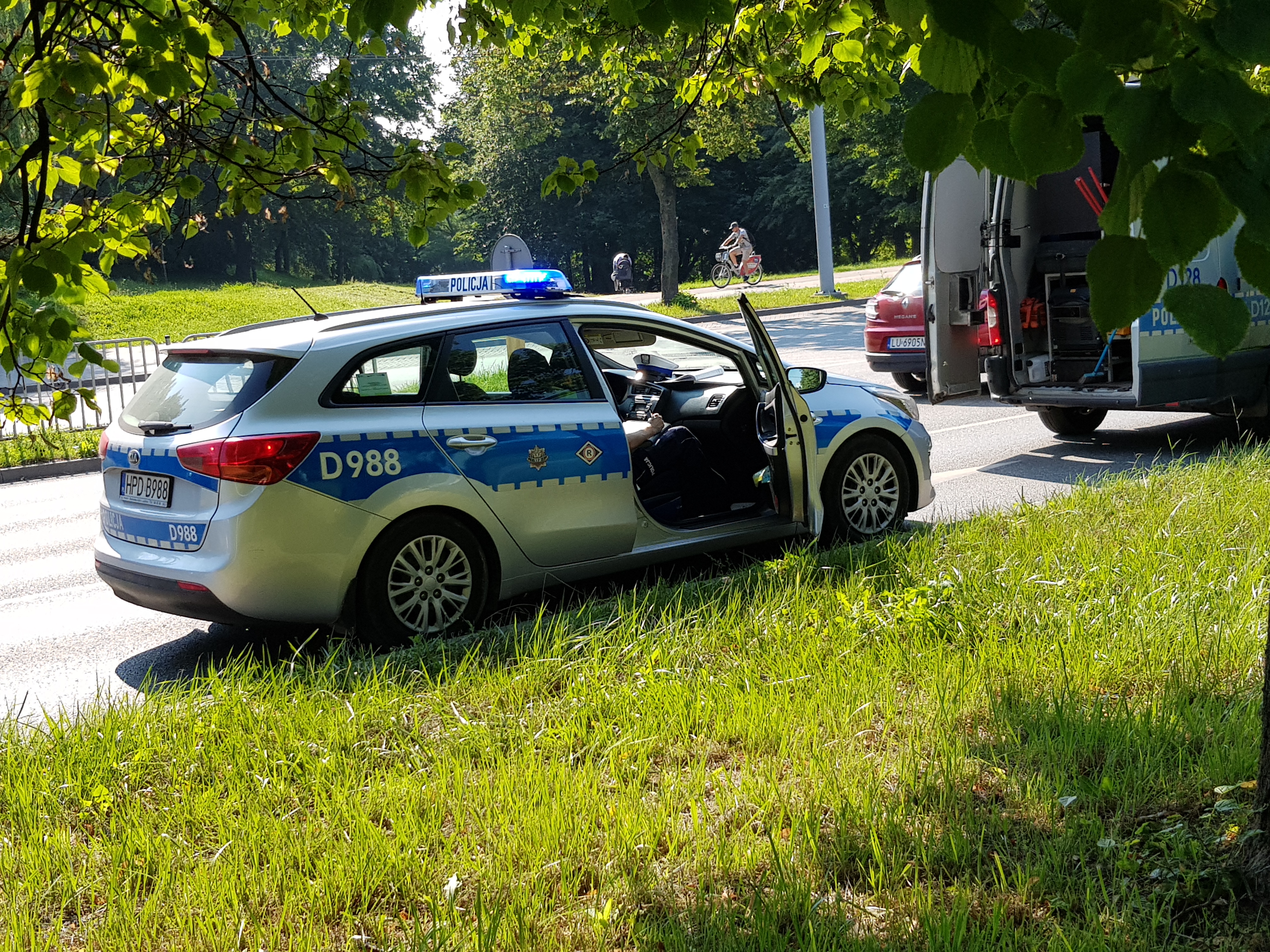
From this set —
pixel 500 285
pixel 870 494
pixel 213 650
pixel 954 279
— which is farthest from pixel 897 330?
pixel 213 650

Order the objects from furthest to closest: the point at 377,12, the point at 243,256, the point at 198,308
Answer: the point at 243,256 < the point at 198,308 < the point at 377,12

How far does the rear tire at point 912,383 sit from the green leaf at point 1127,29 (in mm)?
13039

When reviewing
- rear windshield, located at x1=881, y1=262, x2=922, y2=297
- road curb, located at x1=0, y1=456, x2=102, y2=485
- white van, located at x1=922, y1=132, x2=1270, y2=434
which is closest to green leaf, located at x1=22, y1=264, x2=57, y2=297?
white van, located at x1=922, y1=132, x2=1270, y2=434

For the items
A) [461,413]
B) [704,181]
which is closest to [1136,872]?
[461,413]

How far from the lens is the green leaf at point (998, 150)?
5.77ft

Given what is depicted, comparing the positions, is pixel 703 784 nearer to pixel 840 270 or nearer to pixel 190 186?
pixel 190 186

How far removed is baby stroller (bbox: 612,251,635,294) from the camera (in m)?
41.7

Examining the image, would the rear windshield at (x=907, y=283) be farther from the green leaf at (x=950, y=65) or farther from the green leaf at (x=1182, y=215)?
the green leaf at (x=1182, y=215)

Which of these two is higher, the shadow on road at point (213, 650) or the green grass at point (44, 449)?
the green grass at point (44, 449)

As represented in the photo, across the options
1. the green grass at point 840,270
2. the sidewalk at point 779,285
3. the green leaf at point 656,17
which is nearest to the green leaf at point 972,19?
the green leaf at point 656,17

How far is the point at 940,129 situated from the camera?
5.93 ft

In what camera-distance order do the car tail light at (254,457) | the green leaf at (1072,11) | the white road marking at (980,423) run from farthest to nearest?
the white road marking at (980,423) → the car tail light at (254,457) → the green leaf at (1072,11)

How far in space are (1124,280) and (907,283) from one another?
42.0 ft

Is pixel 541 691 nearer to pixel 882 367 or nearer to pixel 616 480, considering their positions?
pixel 616 480
